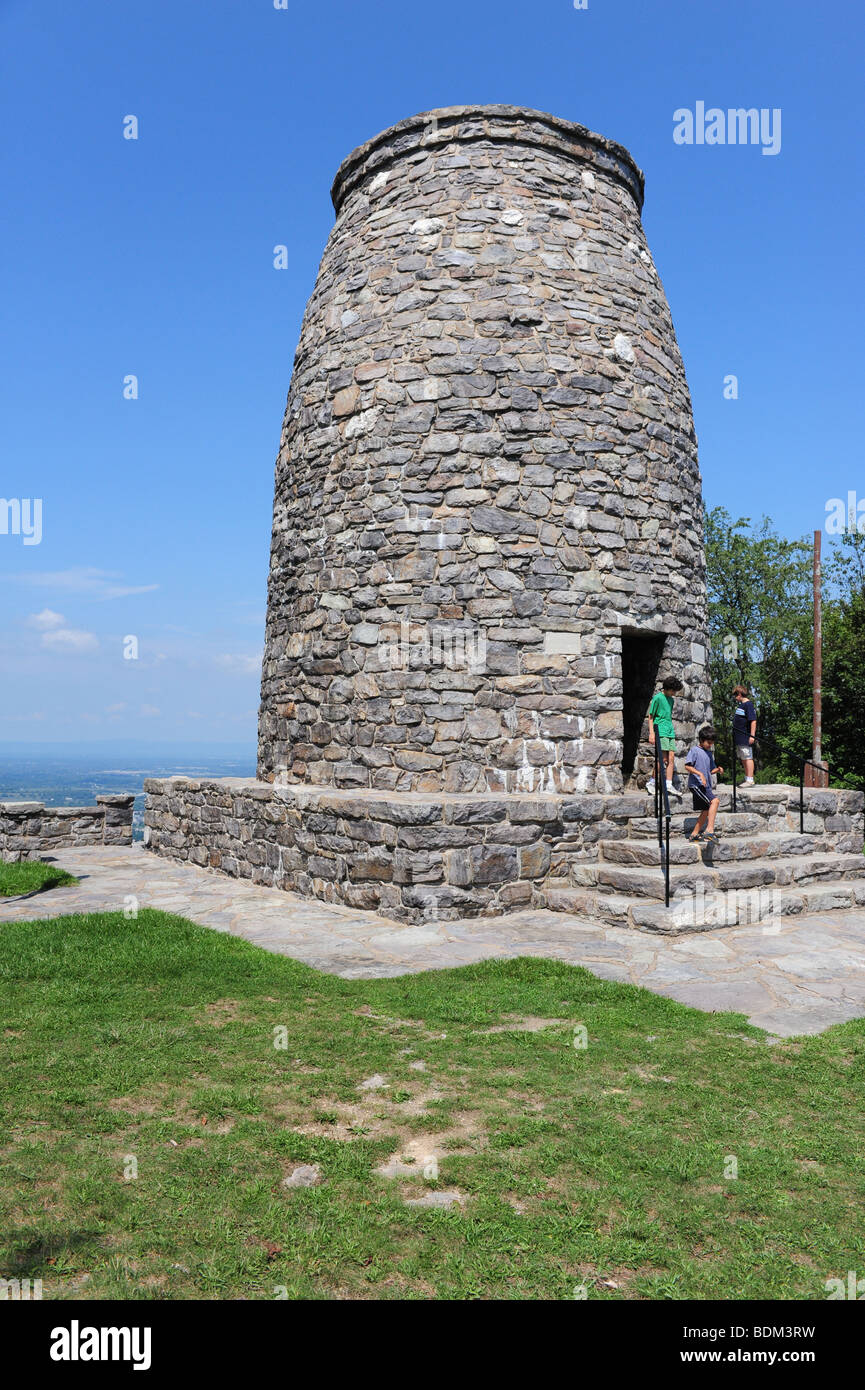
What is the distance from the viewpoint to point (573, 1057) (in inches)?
169

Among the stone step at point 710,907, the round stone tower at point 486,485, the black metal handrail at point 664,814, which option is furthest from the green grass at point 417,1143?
the round stone tower at point 486,485

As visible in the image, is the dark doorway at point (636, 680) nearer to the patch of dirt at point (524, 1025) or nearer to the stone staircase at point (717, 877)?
the stone staircase at point (717, 877)

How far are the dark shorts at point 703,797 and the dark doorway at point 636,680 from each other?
2265mm

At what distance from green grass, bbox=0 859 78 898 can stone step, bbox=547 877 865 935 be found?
595cm

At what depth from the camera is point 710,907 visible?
7418 millimetres

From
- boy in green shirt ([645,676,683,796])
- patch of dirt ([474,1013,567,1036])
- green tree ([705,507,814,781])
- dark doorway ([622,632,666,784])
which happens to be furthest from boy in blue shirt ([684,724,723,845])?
green tree ([705,507,814,781])

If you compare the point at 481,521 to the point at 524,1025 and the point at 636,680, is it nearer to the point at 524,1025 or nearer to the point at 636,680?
the point at 636,680

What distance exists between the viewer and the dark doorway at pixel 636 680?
10.8 metres

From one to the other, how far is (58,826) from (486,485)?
34.5 ft

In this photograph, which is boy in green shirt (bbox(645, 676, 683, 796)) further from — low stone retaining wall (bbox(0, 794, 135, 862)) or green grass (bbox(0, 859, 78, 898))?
low stone retaining wall (bbox(0, 794, 135, 862))

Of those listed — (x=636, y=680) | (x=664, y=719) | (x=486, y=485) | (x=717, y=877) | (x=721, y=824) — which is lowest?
(x=717, y=877)

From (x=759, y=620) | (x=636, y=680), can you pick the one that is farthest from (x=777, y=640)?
(x=636, y=680)

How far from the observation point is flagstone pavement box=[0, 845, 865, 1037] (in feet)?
17.8

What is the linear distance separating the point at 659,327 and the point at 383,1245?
11.3 metres
